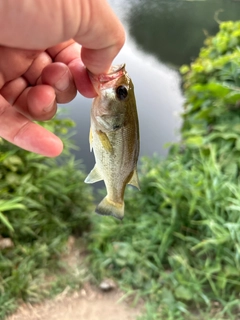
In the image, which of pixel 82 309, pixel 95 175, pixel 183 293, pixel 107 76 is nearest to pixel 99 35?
pixel 107 76

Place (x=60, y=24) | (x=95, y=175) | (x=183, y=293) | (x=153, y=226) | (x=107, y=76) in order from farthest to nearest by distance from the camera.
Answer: (x=153, y=226)
(x=183, y=293)
(x=95, y=175)
(x=107, y=76)
(x=60, y=24)

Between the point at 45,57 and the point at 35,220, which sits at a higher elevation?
the point at 45,57

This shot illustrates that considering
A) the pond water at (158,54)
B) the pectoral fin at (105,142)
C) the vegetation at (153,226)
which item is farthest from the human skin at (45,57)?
the pond water at (158,54)

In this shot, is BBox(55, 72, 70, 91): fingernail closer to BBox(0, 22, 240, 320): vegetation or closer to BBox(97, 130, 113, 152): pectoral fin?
BBox(97, 130, 113, 152): pectoral fin

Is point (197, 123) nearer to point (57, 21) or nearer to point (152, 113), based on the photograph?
point (152, 113)

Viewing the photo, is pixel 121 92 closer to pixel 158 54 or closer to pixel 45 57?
pixel 45 57

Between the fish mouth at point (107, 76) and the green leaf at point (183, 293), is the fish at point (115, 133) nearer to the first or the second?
the fish mouth at point (107, 76)
